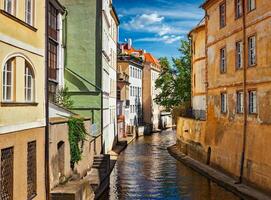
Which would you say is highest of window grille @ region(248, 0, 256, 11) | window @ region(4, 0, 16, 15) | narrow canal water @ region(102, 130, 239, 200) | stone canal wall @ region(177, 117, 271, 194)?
window grille @ region(248, 0, 256, 11)

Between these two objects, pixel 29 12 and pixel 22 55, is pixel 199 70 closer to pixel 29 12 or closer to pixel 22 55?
pixel 29 12

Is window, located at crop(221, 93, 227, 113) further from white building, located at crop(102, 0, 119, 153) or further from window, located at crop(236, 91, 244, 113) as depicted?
white building, located at crop(102, 0, 119, 153)

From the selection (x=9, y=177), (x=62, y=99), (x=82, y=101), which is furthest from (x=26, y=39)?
Result: (x=82, y=101)

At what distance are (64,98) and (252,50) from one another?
11.9 meters

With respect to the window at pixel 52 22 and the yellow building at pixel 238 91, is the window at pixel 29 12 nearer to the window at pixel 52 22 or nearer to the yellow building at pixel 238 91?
the yellow building at pixel 238 91

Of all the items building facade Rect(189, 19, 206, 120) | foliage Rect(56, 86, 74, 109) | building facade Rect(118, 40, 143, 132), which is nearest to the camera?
foliage Rect(56, 86, 74, 109)

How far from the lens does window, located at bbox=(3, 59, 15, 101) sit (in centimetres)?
1182

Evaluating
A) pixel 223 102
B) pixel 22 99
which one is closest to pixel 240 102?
pixel 223 102

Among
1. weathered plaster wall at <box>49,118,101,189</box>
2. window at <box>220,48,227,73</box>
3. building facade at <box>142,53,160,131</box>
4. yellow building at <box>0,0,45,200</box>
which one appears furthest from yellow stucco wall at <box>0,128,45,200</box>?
building facade at <box>142,53,160,131</box>

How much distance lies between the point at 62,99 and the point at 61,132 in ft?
31.9

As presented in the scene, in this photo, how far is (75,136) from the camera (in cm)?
2053

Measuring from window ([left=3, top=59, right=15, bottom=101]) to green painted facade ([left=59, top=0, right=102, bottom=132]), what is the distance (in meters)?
18.2

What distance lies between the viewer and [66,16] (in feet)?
101

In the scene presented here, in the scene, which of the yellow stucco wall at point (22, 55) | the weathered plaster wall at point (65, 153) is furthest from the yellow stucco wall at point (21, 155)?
the weathered plaster wall at point (65, 153)
